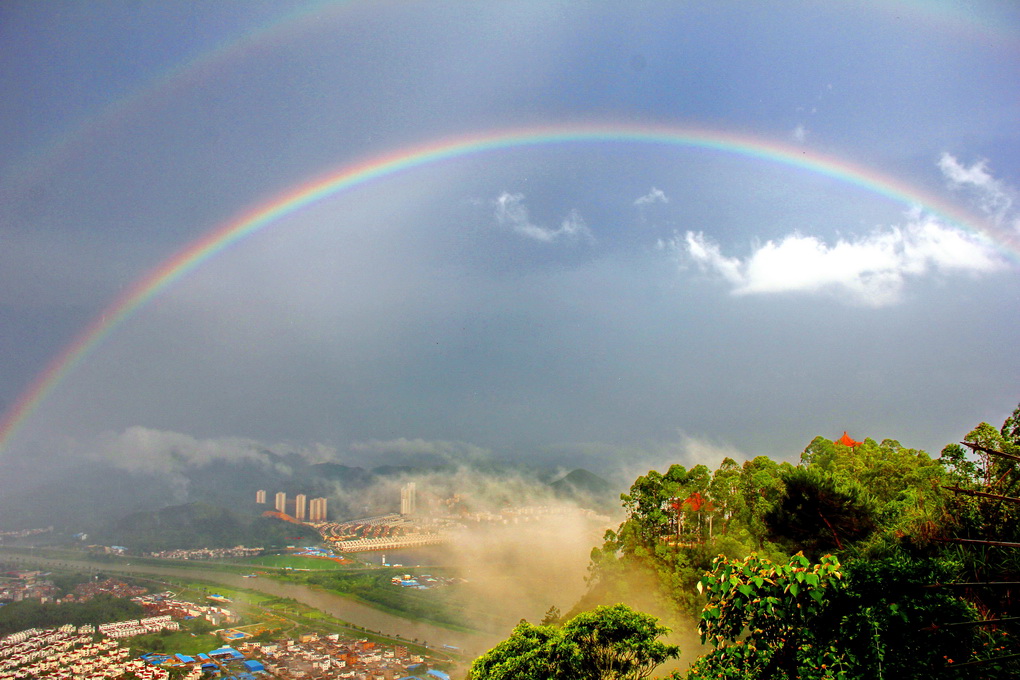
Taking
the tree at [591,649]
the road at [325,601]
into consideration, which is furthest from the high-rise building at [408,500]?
the tree at [591,649]

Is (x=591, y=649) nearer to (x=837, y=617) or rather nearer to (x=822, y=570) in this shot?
(x=837, y=617)

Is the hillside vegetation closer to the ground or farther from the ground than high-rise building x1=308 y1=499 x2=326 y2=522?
farther from the ground

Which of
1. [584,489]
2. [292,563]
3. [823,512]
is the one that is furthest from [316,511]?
[823,512]

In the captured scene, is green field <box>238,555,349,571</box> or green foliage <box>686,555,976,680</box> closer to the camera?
green foliage <box>686,555,976,680</box>

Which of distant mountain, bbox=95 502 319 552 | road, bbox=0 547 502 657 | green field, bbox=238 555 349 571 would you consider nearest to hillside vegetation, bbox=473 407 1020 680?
road, bbox=0 547 502 657

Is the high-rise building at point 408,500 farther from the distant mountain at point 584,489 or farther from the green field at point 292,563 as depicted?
the distant mountain at point 584,489

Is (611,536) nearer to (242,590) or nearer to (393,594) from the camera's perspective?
(393,594)

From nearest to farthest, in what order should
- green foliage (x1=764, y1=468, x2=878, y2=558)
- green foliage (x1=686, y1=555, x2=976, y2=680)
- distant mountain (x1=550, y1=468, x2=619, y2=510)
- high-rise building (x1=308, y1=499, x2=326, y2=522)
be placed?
green foliage (x1=686, y1=555, x2=976, y2=680)
green foliage (x1=764, y1=468, x2=878, y2=558)
distant mountain (x1=550, y1=468, x2=619, y2=510)
high-rise building (x1=308, y1=499, x2=326, y2=522)

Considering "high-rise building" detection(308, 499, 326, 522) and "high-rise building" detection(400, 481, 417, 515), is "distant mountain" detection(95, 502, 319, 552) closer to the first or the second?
"high-rise building" detection(308, 499, 326, 522)
